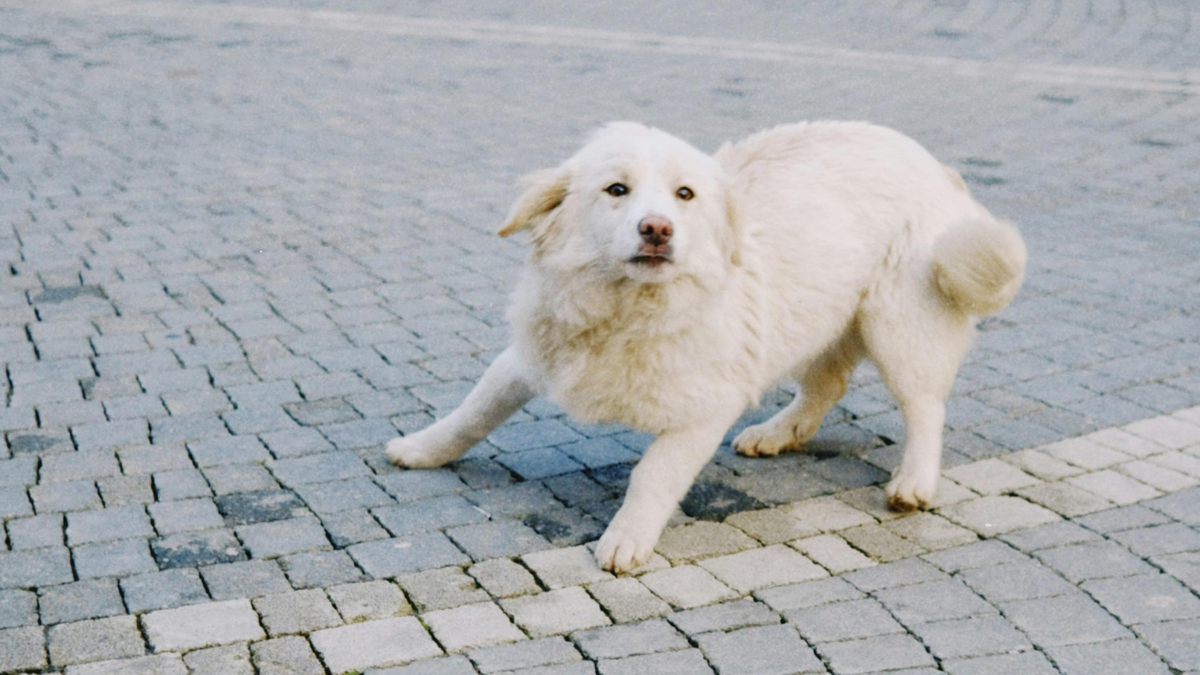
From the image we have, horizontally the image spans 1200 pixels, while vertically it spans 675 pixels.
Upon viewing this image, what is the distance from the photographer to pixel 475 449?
17.9 ft

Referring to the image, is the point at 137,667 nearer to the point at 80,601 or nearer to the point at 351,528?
the point at 80,601

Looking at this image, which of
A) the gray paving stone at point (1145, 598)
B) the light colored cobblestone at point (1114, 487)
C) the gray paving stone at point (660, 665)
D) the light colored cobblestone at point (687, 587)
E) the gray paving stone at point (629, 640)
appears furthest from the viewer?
the light colored cobblestone at point (1114, 487)

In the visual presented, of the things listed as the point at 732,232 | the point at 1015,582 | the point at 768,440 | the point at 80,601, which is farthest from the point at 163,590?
the point at 1015,582

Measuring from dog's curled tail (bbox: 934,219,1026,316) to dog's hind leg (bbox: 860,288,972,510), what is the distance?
0.39 ft

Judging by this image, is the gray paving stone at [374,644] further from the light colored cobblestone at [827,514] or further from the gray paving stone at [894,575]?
the light colored cobblestone at [827,514]

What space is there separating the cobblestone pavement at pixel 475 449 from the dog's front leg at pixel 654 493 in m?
0.10

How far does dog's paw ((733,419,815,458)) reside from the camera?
5.46 metres

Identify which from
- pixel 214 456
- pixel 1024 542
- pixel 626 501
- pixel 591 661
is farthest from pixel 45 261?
pixel 1024 542

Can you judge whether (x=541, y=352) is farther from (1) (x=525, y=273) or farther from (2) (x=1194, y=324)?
(2) (x=1194, y=324)

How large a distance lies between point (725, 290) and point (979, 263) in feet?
3.08

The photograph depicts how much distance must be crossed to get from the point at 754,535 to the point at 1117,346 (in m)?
2.83

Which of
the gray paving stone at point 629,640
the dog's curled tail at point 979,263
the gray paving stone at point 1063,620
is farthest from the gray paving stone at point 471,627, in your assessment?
the dog's curled tail at point 979,263

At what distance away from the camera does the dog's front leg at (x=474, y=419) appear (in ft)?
16.0

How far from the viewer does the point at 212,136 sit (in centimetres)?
1061
